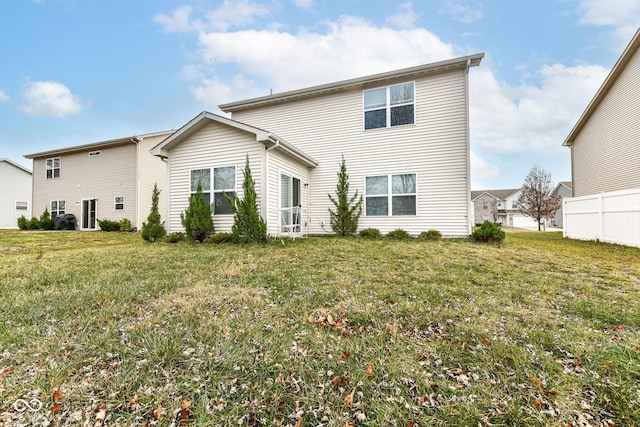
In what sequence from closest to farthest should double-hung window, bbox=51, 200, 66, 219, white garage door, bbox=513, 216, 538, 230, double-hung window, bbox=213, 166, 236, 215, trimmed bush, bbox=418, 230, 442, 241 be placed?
double-hung window, bbox=213, 166, 236, 215
trimmed bush, bbox=418, 230, 442, 241
double-hung window, bbox=51, 200, 66, 219
white garage door, bbox=513, 216, 538, 230

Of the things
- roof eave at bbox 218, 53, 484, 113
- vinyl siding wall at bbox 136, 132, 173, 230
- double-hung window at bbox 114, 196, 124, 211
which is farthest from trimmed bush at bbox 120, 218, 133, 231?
roof eave at bbox 218, 53, 484, 113

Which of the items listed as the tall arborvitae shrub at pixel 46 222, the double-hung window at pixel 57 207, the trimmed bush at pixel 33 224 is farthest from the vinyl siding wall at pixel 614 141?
the trimmed bush at pixel 33 224

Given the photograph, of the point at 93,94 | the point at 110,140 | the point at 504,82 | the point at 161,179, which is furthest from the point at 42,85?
the point at 504,82

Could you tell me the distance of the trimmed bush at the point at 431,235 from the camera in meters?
9.24

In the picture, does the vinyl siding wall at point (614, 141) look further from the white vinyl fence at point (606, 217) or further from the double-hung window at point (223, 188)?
the double-hung window at point (223, 188)

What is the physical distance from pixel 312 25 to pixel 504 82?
1180 cm

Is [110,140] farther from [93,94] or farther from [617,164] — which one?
[617,164]

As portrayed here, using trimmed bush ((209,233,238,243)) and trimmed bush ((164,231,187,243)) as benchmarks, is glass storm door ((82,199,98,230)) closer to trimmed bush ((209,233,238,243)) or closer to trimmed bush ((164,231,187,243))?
trimmed bush ((164,231,187,243))

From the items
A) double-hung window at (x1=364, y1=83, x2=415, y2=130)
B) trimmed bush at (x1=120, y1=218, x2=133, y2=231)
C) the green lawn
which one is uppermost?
double-hung window at (x1=364, y1=83, x2=415, y2=130)

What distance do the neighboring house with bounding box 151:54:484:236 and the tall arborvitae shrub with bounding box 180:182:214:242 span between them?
0.45 meters

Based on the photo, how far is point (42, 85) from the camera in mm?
17547

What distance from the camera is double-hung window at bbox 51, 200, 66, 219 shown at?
18.0 metres

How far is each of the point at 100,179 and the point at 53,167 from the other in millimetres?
4471

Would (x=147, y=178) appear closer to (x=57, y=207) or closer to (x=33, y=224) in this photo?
(x=57, y=207)
